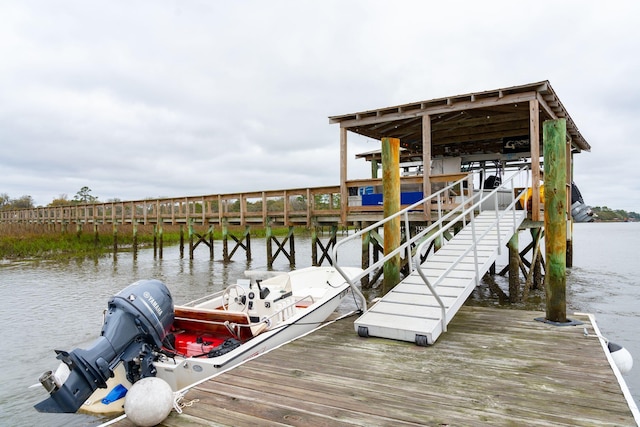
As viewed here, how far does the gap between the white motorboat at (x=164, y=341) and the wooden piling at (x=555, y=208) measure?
3.47 metres

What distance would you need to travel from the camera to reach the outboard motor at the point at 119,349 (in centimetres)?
371

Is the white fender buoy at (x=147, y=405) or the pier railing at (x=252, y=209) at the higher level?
the pier railing at (x=252, y=209)

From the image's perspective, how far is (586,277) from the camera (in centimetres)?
1468

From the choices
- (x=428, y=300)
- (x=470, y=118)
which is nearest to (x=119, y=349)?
(x=428, y=300)

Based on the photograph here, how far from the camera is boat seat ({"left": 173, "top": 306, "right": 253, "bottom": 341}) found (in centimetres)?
554

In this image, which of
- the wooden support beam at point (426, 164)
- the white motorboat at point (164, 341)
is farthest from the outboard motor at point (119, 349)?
the wooden support beam at point (426, 164)

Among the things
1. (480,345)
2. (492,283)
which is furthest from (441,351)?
(492,283)

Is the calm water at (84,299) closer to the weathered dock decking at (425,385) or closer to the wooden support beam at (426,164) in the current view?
the weathered dock decking at (425,385)

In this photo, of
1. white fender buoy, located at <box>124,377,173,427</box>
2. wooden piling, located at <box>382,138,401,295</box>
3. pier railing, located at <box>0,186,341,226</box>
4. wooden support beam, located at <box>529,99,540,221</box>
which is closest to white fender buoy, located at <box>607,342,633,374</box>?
wooden piling, located at <box>382,138,401,295</box>

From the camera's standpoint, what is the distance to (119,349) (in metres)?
4.30

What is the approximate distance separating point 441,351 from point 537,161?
661cm

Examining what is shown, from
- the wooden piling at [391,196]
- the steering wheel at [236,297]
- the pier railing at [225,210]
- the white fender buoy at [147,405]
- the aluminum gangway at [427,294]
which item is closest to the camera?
the white fender buoy at [147,405]

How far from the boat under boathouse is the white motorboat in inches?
58.2

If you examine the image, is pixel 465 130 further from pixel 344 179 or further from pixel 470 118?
pixel 344 179
